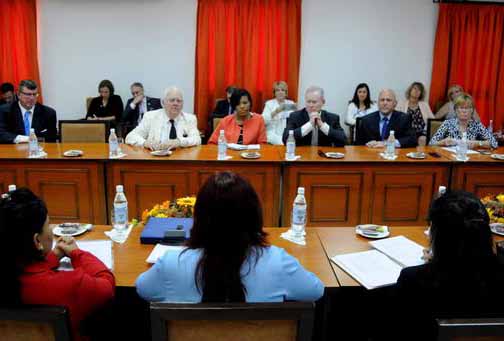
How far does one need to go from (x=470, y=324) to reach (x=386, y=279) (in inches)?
26.1

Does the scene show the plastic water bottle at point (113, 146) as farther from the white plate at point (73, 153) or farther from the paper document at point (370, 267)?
the paper document at point (370, 267)

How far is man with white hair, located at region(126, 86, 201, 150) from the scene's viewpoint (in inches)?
168

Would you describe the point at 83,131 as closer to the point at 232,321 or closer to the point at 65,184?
the point at 65,184

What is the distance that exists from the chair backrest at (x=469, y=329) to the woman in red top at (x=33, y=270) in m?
A: 1.04

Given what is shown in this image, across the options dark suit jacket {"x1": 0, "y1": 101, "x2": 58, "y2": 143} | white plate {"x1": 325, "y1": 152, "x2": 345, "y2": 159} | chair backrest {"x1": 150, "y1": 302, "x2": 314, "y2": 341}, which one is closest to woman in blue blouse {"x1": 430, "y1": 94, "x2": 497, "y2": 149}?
white plate {"x1": 325, "y1": 152, "x2": 345, "y2": 159}

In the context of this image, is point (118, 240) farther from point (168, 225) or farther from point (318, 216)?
point (318, 216)

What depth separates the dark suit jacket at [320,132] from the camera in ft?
14.1

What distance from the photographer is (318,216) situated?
3797 millimetres

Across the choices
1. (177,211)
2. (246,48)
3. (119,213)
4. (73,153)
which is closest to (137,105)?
(246,48)

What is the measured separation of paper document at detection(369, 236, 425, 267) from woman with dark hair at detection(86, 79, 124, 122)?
495 cm

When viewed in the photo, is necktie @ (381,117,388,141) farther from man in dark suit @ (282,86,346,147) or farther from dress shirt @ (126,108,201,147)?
dress shirt @ (126,108,201,147)

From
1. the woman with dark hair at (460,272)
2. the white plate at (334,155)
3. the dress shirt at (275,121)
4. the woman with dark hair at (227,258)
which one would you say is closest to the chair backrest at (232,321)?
the woman with dark hair at (227,258)

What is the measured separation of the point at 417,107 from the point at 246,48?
2446 mm

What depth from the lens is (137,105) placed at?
647cm
